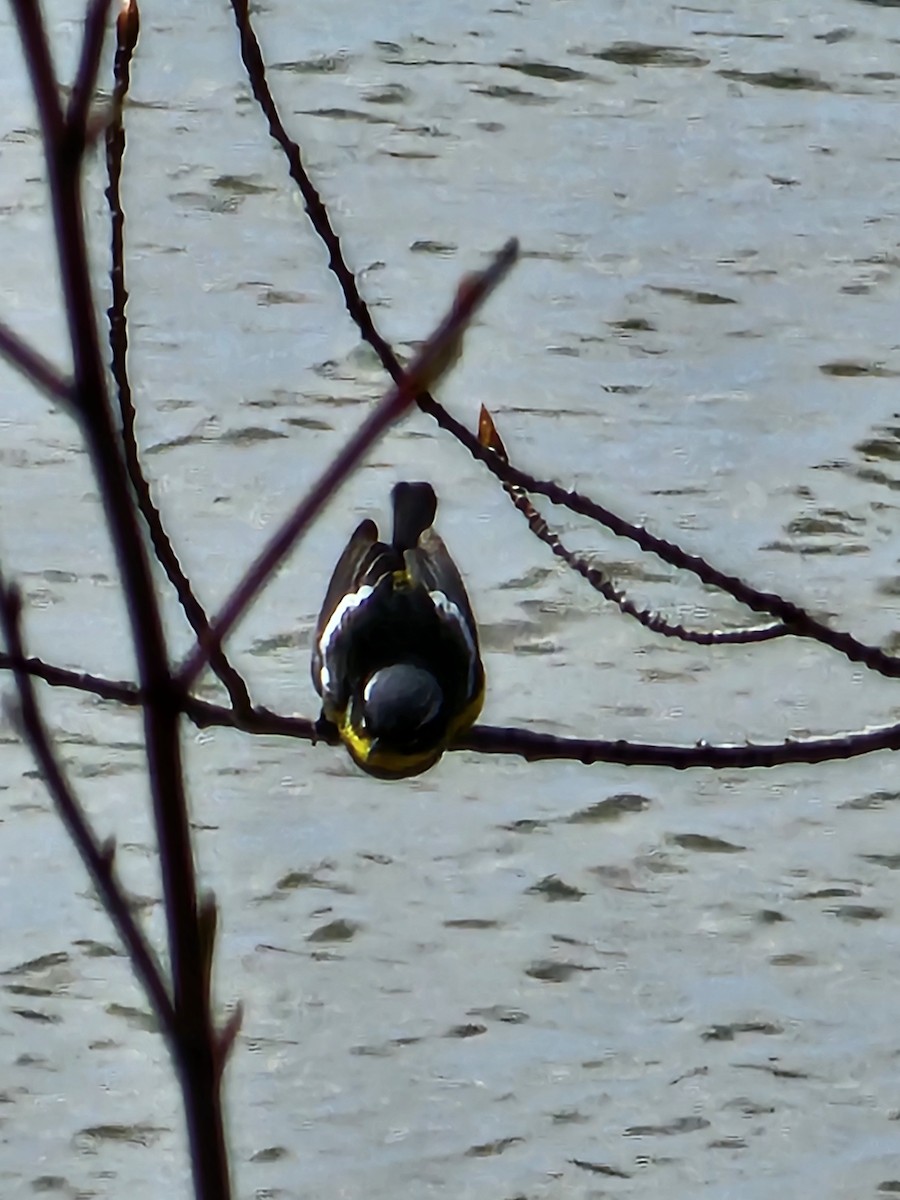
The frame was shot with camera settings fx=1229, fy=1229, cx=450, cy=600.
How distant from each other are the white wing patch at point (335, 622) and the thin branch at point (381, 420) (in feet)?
0.49

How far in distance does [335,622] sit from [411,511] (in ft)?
0.12

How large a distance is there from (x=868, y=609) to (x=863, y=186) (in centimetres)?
25

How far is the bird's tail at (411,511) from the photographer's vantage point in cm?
33

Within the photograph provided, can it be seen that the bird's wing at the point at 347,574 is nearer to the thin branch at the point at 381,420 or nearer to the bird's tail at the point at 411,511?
the bird's tail at the point at 411,511

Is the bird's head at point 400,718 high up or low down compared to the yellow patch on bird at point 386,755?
up

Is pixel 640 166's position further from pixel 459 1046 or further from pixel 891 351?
pixel 459 1046

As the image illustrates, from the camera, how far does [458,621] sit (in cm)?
36

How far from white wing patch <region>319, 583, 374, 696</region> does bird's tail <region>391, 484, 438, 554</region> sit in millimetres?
18

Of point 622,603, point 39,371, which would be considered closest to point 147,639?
point 39,371

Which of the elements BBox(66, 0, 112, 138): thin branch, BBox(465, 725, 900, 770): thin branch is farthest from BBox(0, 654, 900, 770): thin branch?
BBox(66, 0, 112, 138): thin branch

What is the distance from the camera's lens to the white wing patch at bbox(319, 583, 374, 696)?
34 cm

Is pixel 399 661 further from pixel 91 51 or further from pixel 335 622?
pixel 91 51

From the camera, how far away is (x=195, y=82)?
741 mm

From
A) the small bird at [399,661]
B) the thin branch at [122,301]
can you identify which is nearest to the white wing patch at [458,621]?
the small bird at [399,661]
